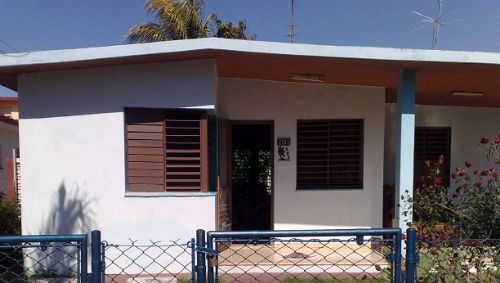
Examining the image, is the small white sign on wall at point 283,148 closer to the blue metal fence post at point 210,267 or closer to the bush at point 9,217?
the blue metal fence post at point 210,267

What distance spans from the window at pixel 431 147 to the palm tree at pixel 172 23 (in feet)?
31.7

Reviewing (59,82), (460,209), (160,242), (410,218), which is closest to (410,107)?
(410,218)

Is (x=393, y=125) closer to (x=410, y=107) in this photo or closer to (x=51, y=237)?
(x=410, y=107)

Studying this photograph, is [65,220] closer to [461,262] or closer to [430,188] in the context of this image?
[430,188]

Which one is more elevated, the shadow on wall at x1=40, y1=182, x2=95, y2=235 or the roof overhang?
the roof overhang

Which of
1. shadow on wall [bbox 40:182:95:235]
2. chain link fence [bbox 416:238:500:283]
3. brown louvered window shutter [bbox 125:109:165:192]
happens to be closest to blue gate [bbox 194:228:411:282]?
chain link fence [bbox 416:238:500:283]

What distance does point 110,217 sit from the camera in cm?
470

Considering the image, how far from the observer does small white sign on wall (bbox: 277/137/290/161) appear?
6039mm

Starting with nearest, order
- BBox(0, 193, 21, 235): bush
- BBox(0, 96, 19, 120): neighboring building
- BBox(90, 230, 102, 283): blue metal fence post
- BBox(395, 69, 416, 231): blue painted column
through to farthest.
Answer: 1. BBox(90, 230, 102, 283): blue metal fence post
2. BBox(395, 69, 416, 231): blue painted column
3. BBox(0, 193, 21, 235): bush
4. BBox(0, 96, 19, 120): neighboring building

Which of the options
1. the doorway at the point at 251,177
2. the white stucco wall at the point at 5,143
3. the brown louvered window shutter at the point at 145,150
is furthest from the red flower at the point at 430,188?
the white stucco wall at the point at 5,143

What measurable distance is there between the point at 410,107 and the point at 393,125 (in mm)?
2998

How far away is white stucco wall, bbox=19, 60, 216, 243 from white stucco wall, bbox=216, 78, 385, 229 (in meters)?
1.42

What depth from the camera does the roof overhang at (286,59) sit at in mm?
4066

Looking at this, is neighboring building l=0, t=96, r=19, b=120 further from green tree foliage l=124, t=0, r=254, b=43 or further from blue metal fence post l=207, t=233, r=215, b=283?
blue metal fence post l=207, t=233, r=215, b=283
